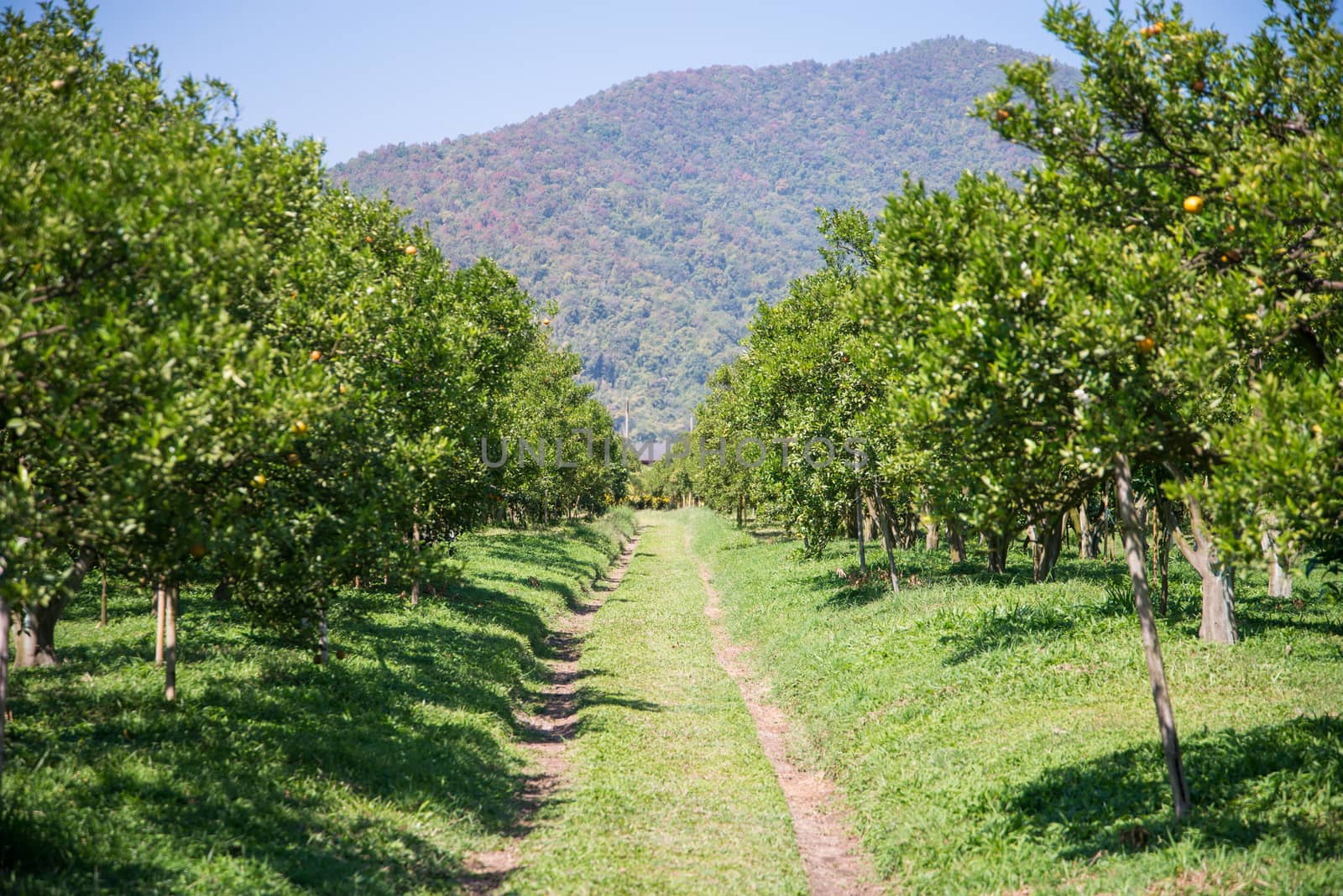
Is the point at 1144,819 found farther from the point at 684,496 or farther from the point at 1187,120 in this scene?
the point at 684,496

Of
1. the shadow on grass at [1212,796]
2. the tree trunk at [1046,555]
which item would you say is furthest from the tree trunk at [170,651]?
the tree trunk at [1046,555]

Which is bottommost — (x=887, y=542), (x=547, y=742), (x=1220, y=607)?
(x=547, y=742)

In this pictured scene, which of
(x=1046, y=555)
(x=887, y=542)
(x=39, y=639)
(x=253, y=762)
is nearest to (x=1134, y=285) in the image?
(x=253, y=762)

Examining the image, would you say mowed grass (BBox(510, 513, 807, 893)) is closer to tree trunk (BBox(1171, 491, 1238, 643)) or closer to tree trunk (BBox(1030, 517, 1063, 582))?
tree trunk (BBox(1171, 491, 1238, 643))

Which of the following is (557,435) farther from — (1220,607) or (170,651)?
(170,651)

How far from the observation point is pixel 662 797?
12461 millimetres

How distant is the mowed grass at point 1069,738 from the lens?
829 cm

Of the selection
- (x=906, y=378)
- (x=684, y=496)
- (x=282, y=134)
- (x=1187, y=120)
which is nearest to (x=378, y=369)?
(x=282, y=134)

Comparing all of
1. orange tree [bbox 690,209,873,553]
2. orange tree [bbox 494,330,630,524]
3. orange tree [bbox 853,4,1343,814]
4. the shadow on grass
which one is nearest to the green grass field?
the shadow on grass

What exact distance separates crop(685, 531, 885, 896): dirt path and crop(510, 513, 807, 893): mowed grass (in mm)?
242

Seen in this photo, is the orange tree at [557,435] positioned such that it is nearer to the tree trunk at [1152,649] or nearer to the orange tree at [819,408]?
the orange tree at [819,408]

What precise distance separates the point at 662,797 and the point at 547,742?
3720mm

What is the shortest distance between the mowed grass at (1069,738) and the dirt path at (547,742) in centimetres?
409

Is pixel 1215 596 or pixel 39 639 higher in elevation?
pixel 39 639
